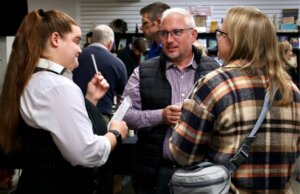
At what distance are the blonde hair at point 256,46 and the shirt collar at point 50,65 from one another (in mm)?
742

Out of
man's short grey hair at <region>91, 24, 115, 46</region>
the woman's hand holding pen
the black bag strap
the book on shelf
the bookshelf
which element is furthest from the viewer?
the bookshelf

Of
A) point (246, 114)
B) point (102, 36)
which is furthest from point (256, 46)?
point (102, 36)

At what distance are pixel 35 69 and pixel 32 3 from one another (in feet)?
22.2

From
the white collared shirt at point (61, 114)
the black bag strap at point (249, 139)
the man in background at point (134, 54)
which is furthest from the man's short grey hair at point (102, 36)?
the black bag strap at point (249, 139)

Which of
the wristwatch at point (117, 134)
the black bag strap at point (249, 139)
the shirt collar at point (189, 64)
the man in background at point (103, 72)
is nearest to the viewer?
the black bag strap at point (249, 139)

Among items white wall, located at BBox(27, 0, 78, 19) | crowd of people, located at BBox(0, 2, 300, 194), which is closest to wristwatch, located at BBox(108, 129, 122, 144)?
crowd of people, located at BBox(0, 2, 300, 194)

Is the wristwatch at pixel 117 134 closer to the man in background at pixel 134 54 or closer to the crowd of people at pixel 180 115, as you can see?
the crowd of people at pixel 180 115

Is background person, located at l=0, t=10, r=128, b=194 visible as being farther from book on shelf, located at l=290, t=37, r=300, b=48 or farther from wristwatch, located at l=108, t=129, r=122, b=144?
book on shelf, located at l=290, t=37, r=300, b=48

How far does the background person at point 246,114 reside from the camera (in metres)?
1.51

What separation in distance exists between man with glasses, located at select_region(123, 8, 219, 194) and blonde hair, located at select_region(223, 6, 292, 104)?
0.67 m

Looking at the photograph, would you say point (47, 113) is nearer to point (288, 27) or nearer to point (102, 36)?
point (102, 36)

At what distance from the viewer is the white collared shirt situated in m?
1.57

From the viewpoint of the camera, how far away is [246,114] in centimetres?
150

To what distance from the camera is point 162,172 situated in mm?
2211
